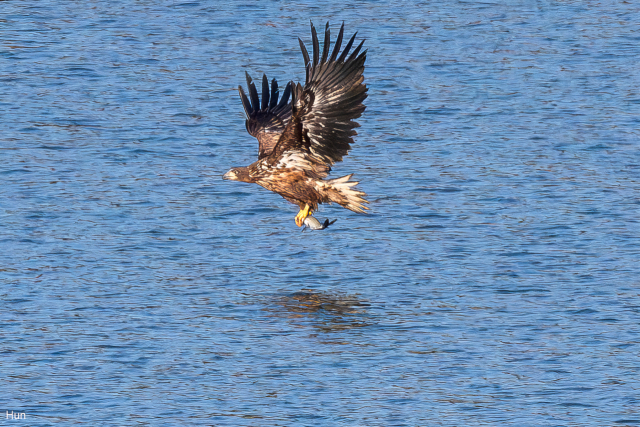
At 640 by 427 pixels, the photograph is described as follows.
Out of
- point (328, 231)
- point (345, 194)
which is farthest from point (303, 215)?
point (328, 231)

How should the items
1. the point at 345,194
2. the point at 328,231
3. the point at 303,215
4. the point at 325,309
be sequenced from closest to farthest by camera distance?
the point at 325,309, the point at 345,194, the point at 303,215, the point at 328,231

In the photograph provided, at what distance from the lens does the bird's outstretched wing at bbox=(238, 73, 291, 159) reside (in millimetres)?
12696

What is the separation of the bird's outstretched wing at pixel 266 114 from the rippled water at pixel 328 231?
925 millimetres

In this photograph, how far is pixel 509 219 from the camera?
1275cm

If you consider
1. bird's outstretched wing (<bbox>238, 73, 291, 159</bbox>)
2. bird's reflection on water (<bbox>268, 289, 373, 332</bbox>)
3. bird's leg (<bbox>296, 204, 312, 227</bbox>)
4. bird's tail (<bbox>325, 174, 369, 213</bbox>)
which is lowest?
bird's reflection on water (<bbox>268, 289, 373, 332</bbox>)

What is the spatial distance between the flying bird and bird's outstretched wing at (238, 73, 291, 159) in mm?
21

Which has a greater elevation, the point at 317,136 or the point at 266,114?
the point at 317,136

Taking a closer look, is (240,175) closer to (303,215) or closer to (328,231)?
(303,215)

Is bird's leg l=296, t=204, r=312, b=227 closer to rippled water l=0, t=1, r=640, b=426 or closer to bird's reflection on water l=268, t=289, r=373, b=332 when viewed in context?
rippled water l=0, t=1, r=640, b=426

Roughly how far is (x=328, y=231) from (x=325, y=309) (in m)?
2.45

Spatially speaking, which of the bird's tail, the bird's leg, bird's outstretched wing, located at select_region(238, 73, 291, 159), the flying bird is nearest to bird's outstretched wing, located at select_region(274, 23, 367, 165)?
the flying bird

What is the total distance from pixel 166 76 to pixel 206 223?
5.59 m

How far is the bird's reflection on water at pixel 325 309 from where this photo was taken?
10.2 metres

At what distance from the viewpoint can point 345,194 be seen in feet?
37.7
